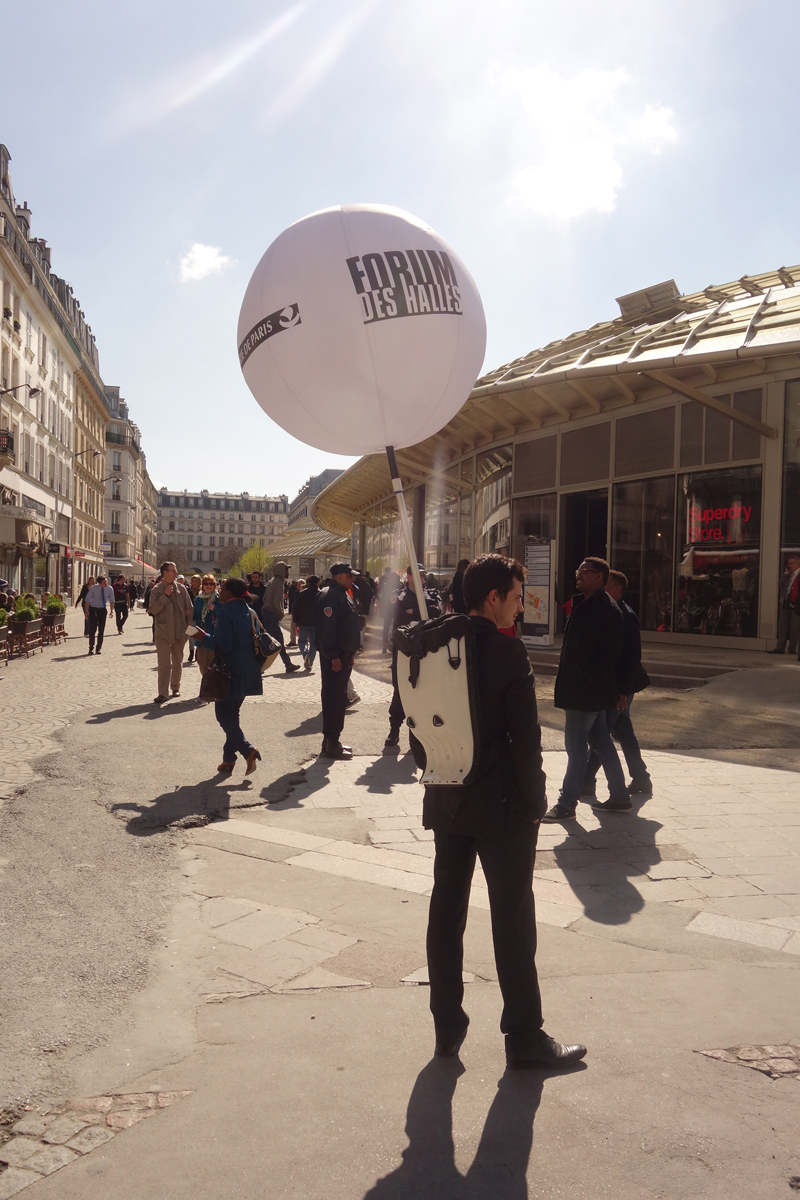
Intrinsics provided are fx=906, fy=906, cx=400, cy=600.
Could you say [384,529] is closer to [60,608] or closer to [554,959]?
[60,608]

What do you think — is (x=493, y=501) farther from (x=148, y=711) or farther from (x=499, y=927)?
(x=499, y=927)

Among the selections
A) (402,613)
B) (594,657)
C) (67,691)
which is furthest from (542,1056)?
(67,691)

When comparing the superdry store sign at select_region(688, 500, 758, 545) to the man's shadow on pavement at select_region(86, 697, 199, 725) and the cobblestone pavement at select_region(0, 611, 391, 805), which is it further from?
the man's shadow on pavement at select_region(86, 697, 199, 725)

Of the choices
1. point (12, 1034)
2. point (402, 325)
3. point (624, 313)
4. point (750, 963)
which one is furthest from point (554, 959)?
point (624, 313)

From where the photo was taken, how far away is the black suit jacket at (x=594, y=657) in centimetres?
600

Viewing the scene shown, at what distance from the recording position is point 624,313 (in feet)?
71.3

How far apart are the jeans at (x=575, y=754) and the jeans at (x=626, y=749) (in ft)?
1.37

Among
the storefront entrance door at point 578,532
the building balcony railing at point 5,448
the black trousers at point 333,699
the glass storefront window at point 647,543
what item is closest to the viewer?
the black trousers at point 333,699

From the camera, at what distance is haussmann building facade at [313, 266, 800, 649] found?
15.7 metres

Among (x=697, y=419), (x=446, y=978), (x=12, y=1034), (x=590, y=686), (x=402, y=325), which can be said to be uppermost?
(x=697, y=419)

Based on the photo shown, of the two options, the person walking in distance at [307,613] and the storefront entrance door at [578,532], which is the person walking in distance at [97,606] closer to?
the person walking in distance at [307,613]


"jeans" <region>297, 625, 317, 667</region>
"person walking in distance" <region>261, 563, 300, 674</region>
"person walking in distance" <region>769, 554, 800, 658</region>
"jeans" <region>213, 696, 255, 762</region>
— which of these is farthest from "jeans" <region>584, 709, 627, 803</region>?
"jeans" <region>297, 625, 317, 667</region>

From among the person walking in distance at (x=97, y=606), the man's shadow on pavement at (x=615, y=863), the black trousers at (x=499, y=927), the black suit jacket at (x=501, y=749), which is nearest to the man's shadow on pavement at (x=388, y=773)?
the man's shadow on pavement at (x=615, y=863)

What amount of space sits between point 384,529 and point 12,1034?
34394 millimetres
